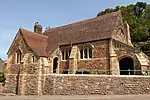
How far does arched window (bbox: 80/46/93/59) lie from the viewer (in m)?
31.6

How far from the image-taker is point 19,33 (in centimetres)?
3494

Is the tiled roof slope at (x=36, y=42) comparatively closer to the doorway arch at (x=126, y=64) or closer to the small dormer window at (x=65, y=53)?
the small dormer window at (x=65, y=53)

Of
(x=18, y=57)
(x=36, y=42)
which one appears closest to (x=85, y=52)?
(x=36, y=42)

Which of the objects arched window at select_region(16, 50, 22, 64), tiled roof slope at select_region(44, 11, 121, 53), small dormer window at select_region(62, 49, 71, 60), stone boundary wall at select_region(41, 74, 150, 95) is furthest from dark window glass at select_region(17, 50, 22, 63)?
stone boundary wall at select_region(41, 74, 150, 95)

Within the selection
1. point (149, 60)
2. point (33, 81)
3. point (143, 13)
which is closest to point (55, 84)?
point (33, 81)

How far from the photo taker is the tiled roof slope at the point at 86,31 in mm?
31184

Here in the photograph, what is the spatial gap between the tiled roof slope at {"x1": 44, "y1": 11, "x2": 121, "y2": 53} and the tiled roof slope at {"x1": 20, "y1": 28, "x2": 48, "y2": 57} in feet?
3.54

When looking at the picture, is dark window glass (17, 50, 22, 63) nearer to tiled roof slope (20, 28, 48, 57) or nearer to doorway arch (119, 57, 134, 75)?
tiled roof slope (20, 28, 48, 57)

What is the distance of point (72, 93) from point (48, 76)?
4.30 metres

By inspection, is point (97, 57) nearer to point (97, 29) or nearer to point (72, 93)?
point (97, 29)

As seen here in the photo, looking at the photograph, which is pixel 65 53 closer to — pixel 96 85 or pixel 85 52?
pixel 85 52

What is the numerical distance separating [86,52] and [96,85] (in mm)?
8853

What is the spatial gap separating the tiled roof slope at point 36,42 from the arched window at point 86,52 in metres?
5.70

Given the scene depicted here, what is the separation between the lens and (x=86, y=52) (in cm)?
3198
